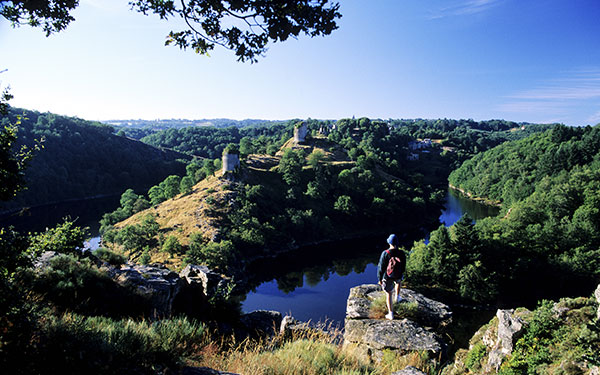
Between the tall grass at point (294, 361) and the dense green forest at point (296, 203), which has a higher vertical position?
the tall grass at point (294, 361)

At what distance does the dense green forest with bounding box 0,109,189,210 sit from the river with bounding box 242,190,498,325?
64.8 meters

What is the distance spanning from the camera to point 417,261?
3092 cm

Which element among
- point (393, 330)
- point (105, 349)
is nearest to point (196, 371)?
point (105, 349)

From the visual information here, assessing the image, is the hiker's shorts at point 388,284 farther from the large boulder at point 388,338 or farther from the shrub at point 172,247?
the shrub at point 172,247

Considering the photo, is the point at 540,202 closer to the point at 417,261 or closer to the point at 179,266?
the point at 417,261

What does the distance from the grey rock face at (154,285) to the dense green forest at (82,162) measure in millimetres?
79933

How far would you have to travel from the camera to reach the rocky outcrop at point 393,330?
20.6ft

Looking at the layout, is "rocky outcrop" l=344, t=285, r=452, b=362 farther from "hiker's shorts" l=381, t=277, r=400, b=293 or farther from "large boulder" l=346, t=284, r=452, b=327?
"hiker's shorts" l=381, t=277, r=400, b=293

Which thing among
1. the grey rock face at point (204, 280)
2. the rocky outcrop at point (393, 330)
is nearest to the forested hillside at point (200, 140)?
the grey rock face at point (204, 280)

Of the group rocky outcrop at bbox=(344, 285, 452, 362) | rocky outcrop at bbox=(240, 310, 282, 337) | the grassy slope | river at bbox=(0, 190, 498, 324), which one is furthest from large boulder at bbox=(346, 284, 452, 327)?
the grassy slope

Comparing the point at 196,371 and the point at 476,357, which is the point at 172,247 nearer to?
the point at 476,357

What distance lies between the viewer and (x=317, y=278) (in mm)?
39281

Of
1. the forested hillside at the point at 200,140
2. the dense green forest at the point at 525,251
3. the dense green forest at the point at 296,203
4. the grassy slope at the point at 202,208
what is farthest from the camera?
the forested hillside at the point at 200,140

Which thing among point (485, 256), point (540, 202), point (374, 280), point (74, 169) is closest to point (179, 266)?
point (374, 280)
